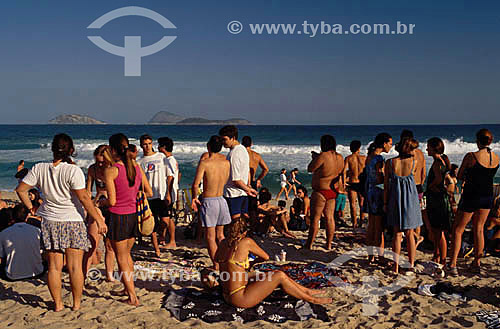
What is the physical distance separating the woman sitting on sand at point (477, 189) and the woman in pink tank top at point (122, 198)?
381 cm

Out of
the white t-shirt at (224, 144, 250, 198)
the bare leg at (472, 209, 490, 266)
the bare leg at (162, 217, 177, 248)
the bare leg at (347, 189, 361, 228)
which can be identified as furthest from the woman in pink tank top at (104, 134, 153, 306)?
the bare leg at (347, 189, 361, 228)

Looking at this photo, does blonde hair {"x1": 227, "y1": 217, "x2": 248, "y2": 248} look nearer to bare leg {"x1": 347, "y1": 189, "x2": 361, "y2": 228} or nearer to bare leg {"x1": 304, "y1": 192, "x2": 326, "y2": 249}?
bare leg {"x1": 304, "y1": 192, "x2": 326, "y2": 249}

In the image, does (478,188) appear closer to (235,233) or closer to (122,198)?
(235,233)

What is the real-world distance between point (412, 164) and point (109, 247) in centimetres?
370

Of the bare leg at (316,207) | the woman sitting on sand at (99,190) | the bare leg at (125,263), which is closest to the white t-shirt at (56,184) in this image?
the woman sitting on sand at (99,190)

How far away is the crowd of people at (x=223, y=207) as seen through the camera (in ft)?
12.3

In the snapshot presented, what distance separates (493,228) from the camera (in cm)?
584

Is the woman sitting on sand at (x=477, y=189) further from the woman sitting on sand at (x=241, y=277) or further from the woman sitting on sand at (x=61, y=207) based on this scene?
the woman sitting on sand at (x=61, y=207)

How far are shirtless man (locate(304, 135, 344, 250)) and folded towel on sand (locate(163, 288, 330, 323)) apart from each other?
1753 mm

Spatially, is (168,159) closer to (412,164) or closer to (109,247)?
(109,247)

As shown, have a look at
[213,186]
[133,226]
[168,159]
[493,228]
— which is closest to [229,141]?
[213,186]

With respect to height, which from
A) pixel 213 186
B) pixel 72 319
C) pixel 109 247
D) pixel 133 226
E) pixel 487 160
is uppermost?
pixel 487 160

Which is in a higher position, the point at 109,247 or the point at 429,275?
the point at 109,247

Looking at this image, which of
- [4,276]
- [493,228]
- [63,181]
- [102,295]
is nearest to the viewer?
[63,181]
